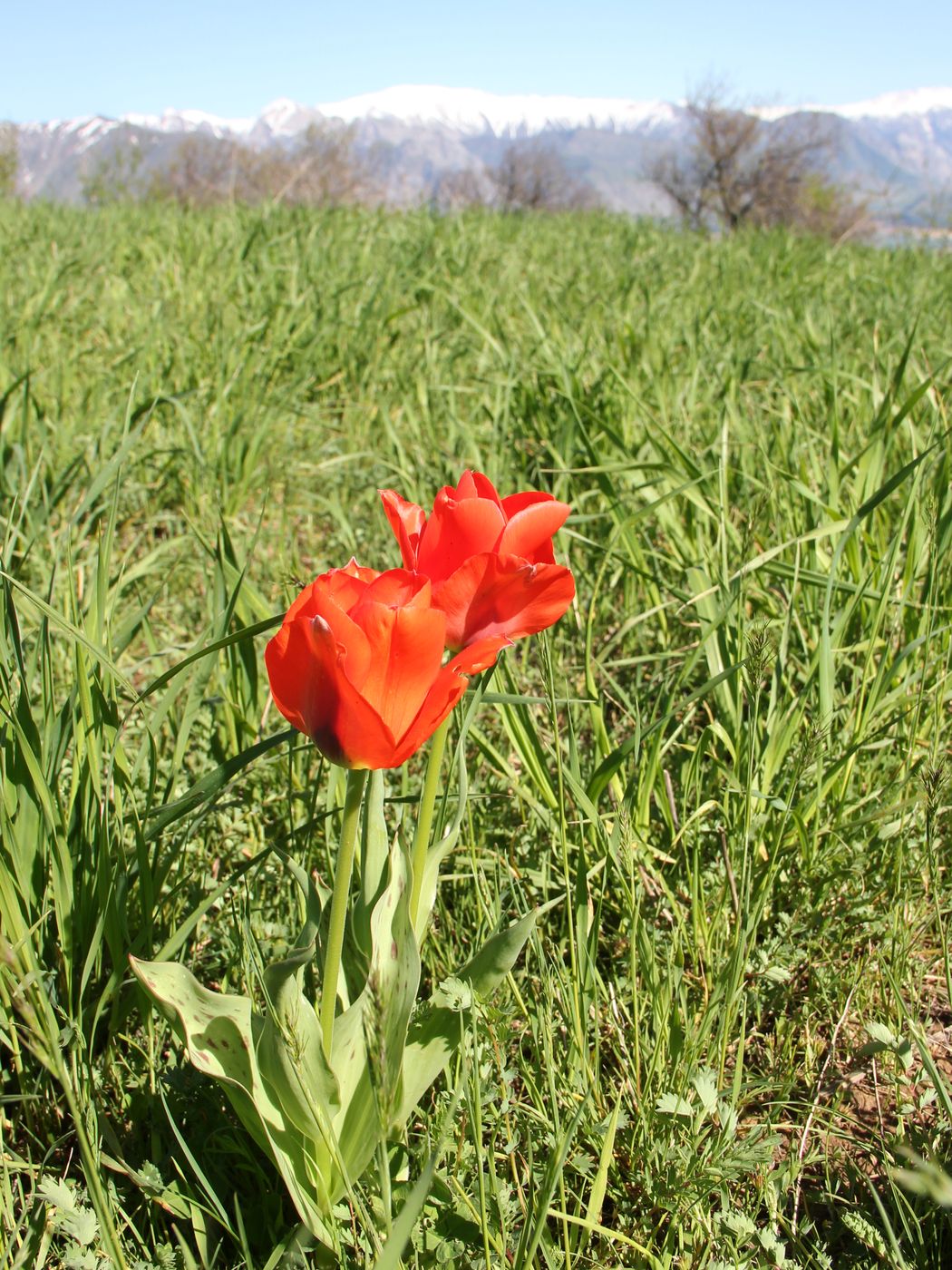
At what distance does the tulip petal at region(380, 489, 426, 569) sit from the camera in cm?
82

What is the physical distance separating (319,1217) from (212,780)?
0.40 metres

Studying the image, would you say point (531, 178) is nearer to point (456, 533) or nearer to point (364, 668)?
point (456, 533)

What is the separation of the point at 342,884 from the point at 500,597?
26 cm

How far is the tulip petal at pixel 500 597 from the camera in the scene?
2.51 feet

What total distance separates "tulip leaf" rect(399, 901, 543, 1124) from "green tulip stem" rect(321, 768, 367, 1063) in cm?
14

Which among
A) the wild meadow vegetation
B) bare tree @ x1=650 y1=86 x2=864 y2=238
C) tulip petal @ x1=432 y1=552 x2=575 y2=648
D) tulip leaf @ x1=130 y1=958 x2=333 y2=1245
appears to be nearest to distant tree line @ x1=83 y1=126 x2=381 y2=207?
bare tree @ x1=650 y1=86 x2=864 y2=238

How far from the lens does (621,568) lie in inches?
82.4

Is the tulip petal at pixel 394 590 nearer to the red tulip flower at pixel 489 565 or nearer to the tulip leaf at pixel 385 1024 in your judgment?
the red tulip flower at pixel 489 565

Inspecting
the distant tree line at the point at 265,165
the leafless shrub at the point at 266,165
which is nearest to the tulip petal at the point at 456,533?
the distant tree line at the point at 265,165

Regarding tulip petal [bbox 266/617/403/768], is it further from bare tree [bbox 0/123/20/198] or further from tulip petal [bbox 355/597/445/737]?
bare tree [bbox 0/123/20/198]

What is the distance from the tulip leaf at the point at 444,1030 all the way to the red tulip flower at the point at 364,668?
27cm

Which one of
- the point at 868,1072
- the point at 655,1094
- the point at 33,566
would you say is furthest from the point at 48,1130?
the point at 33,566

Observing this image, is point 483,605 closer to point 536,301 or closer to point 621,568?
point 621,568

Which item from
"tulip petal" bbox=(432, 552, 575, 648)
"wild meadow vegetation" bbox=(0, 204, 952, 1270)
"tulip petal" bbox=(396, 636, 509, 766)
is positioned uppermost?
"tulip petal" bbox=(432, 552, 575, 648)
